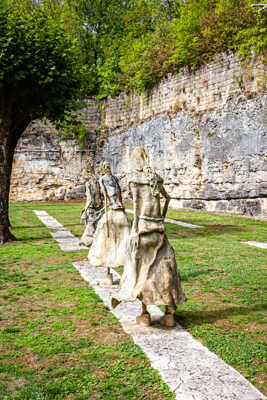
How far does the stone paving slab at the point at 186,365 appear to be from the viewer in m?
2.91

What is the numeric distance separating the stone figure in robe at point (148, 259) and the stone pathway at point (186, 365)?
25cm

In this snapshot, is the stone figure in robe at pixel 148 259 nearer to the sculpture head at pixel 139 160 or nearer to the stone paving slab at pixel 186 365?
the sculpture head at pixel 139 160

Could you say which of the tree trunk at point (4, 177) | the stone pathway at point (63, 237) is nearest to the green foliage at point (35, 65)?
the tree trunk at point (4, 177)

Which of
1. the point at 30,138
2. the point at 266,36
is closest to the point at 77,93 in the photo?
the point at 266,36

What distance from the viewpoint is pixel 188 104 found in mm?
18719

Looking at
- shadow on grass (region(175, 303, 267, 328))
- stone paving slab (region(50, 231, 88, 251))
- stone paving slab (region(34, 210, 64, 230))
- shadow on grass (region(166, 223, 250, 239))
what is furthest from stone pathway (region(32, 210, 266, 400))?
stone paving slab (region(34, 210, 64, 230))

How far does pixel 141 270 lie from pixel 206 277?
2538mm

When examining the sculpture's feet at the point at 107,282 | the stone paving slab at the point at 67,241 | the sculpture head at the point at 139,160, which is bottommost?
the stone paving slab at the point at 67,241

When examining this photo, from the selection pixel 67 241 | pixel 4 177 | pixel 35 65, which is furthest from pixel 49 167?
pixel 67 241

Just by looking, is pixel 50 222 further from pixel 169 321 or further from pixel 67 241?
pixel 169 321

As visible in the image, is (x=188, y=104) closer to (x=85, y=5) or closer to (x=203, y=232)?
(x=203, y=232)

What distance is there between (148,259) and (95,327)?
38.8 inches

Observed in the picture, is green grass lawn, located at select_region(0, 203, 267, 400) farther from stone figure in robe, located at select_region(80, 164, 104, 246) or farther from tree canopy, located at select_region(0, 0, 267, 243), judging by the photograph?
tree canopy, located at select_region(0, 0, 267, 243)

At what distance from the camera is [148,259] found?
4.31m
